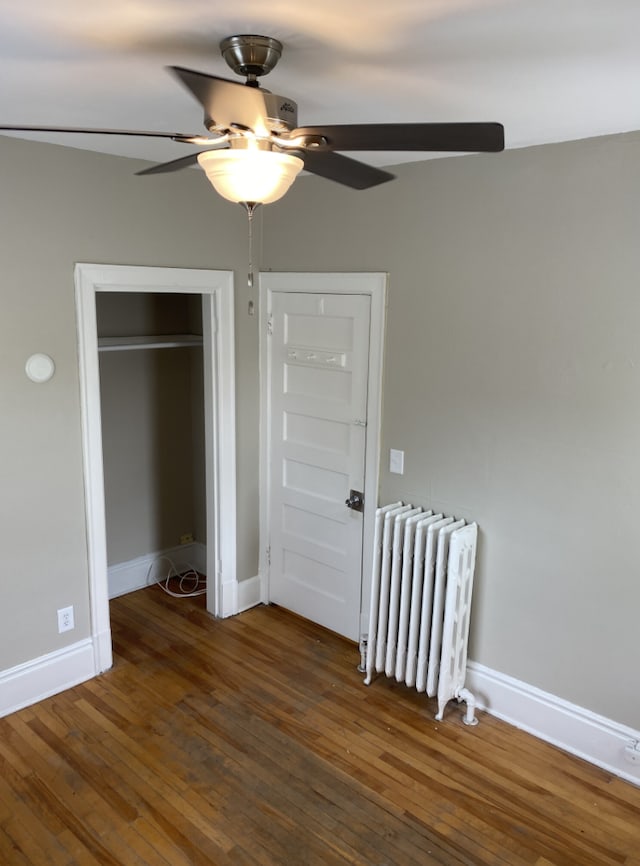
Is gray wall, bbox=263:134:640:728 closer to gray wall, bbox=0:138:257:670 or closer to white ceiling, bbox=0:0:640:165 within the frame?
white ceiling, bbox=0:0:640:165

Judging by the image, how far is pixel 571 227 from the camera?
271cm

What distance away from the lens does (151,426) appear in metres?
4.44

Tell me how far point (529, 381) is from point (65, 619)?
8.38ft

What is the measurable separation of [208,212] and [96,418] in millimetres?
1293

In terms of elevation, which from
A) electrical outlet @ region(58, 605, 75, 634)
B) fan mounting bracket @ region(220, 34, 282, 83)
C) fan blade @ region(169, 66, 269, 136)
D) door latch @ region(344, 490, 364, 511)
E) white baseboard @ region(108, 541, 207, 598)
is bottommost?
white baseboard @ region(108, 541, 207, 598)

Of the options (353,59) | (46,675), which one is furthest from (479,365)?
(46,675)

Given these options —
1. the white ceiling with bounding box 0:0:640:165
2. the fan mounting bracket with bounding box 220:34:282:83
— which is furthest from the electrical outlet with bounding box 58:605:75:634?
the fan mounting bracket with bounding box 220:34:282:83

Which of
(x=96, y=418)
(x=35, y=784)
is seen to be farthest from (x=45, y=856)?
(x=96, y=418)

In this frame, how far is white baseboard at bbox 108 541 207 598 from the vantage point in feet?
14.4

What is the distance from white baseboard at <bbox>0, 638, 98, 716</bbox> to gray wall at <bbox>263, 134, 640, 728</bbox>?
1845 mm

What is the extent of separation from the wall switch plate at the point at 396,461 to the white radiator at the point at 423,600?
189 millimetres

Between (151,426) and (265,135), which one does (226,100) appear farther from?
(151,426)

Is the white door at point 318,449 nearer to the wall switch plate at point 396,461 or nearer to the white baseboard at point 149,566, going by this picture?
the wall switch plate at point 396,461

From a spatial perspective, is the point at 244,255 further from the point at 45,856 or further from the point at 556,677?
the point at 45,856
